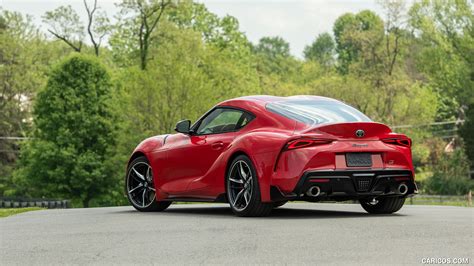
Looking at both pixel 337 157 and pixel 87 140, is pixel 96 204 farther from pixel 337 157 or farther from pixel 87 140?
pixel 337 157

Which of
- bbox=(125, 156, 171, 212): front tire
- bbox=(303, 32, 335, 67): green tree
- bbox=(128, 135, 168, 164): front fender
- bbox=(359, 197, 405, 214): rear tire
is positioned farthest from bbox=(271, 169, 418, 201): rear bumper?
bbox=(303, 32, 335, 67): green tree

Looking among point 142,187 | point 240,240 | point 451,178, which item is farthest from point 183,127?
point 451,178

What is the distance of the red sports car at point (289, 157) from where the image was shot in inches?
427

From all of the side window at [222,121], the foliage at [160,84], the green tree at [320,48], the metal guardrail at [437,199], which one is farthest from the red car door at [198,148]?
the green tree at [320,48]

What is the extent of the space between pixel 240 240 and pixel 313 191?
90.7 inches

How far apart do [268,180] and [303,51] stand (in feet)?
421

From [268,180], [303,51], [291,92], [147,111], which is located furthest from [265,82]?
[268,180]

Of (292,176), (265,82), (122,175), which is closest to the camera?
(292,176)

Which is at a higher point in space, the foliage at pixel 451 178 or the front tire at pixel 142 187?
the front tire at pixel 142 187

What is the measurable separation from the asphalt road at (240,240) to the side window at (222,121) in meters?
1.21

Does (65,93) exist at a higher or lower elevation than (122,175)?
higher

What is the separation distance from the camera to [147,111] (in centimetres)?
5331

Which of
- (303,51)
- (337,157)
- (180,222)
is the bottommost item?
(180,222)

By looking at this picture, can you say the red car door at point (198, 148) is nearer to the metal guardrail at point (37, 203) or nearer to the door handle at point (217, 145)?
the door handle at point (217, 145)
